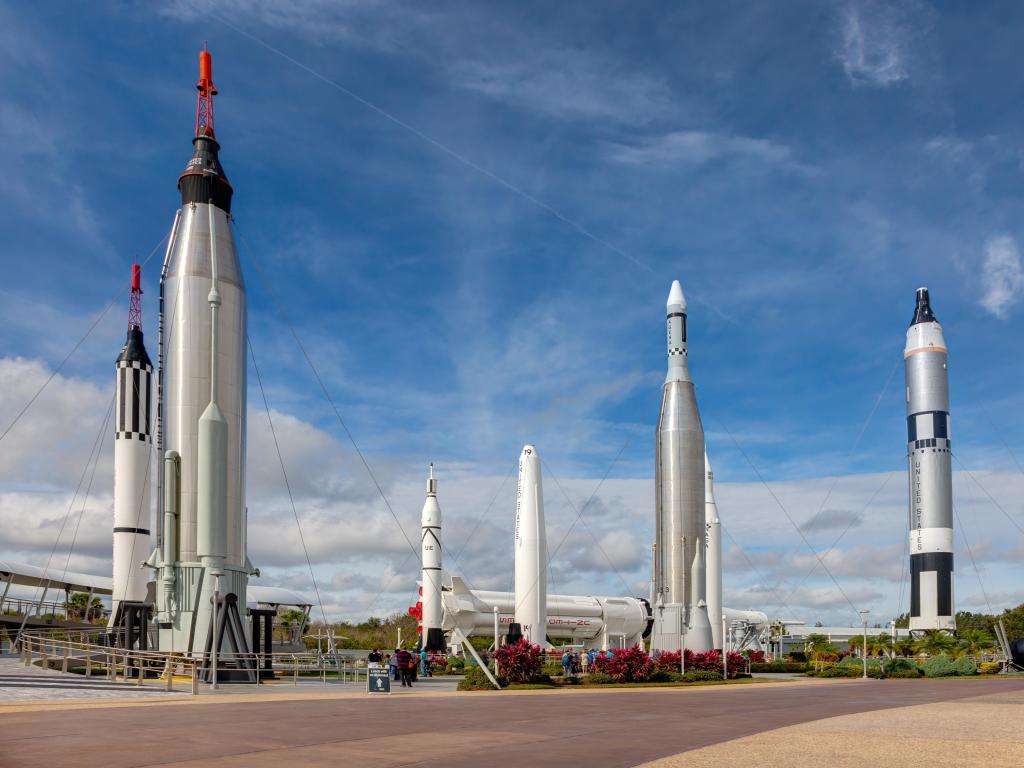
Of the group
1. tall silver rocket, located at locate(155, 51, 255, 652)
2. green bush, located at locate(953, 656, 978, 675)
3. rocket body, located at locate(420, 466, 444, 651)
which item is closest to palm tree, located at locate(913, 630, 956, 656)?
green bush, located at locate(953, 656, 978, 675)

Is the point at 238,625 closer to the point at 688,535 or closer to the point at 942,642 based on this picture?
the point at 688,535

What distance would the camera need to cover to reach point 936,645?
200 ft

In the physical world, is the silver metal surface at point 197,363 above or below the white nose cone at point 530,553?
above

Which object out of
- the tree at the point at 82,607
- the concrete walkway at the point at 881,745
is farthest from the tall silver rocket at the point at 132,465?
the concrete walkway at the point at 881,745

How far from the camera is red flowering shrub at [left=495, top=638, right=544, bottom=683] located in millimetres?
33750

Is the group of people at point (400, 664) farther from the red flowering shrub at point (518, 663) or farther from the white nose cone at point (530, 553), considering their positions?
the white nose cone at point (530, 553)

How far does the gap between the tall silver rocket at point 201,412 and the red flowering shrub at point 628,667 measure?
14835mm

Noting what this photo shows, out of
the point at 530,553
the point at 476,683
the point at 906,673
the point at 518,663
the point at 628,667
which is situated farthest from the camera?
the point at 530,553

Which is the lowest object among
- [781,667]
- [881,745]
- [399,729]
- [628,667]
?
[781,667]

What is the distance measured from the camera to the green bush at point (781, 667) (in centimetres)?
5524

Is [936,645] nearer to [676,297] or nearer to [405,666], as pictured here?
[676,297]

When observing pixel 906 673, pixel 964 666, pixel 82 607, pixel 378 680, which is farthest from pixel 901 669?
pixel 82 607

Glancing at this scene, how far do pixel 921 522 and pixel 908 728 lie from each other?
196 ft

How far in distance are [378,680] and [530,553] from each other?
89.9ft
